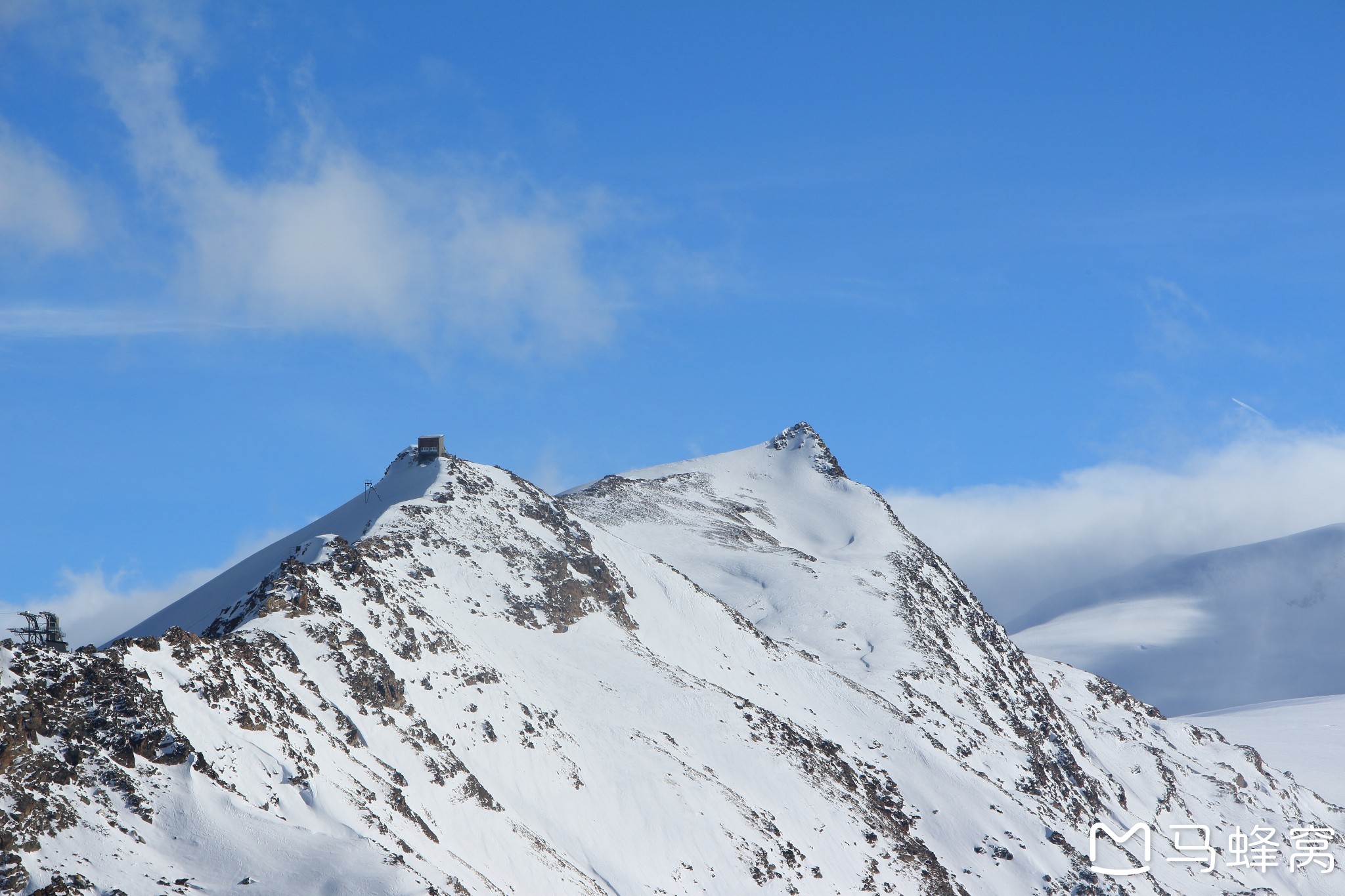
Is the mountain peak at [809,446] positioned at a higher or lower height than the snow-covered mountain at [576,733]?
higher

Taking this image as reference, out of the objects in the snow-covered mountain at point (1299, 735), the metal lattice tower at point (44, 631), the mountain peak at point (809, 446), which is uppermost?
the mountain peak at point (809, 446)

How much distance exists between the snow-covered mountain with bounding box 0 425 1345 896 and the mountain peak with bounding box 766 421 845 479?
22978mm

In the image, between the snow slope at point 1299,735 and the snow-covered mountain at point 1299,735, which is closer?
Answer: the snow slope at point 1299,735

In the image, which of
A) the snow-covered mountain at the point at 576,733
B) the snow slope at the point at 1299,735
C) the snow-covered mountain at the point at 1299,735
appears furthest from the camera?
the snow-covered mountain at the point at 1299,735

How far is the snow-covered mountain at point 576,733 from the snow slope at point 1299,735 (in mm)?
23096

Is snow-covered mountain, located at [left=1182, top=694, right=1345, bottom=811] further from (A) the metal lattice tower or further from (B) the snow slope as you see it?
(A) the metal lattice tower

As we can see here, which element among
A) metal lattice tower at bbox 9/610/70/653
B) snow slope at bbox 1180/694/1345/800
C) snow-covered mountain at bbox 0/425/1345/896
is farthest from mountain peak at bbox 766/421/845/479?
metal lattice tower at bbox 9/610/70/653

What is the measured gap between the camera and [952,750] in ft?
277

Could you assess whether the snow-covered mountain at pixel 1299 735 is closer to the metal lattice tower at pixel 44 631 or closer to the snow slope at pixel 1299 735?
the snow slope at pixel 1299 735

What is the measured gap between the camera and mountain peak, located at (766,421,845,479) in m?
144

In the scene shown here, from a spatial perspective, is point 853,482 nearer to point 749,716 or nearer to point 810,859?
point 749,716

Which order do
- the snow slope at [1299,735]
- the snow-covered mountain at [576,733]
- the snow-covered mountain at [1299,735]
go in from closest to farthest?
1. the snow-covered mountain at [576,733]
2. the snow slope at [1299,735]
3. the snow-covered mountain at [1299,735]

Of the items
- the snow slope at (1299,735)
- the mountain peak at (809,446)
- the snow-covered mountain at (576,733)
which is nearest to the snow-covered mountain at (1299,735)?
the snow slope at (1299,735)

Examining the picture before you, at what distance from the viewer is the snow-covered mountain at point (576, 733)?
39.3 metres
